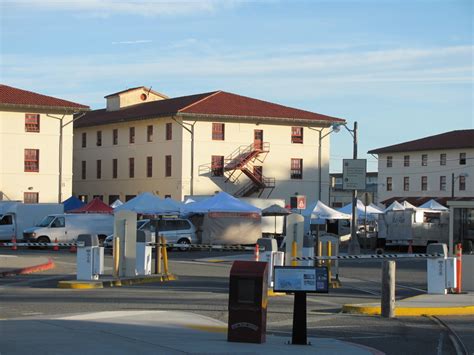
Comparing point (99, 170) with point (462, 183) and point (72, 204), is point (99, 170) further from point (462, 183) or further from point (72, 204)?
point (462, 183)

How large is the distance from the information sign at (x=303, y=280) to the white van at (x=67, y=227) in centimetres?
3440

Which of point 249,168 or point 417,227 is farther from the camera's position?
point 249,168

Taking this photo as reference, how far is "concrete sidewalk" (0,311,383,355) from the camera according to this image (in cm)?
1180

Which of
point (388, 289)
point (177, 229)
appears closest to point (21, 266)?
point (388, 289)

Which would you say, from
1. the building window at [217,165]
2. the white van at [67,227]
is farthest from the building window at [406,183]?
the white van at [67,227]

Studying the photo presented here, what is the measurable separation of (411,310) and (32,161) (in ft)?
165

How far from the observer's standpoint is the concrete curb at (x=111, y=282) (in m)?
22.7

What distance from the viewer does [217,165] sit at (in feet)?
230

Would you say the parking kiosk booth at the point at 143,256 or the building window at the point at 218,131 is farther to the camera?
the building window at the point at 218,131

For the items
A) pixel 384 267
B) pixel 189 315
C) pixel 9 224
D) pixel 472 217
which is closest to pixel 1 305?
pixel 189 315

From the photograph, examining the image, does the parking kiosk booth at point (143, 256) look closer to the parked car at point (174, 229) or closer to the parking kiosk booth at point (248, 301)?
the parking kiosk booth at point (248, 301)

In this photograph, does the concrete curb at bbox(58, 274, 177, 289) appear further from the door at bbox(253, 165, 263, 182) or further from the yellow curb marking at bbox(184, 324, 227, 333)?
the door at bbox(253, 165, 263, 182)

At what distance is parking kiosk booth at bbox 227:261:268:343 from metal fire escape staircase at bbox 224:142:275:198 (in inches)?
2246

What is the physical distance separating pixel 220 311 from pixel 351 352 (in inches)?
229
